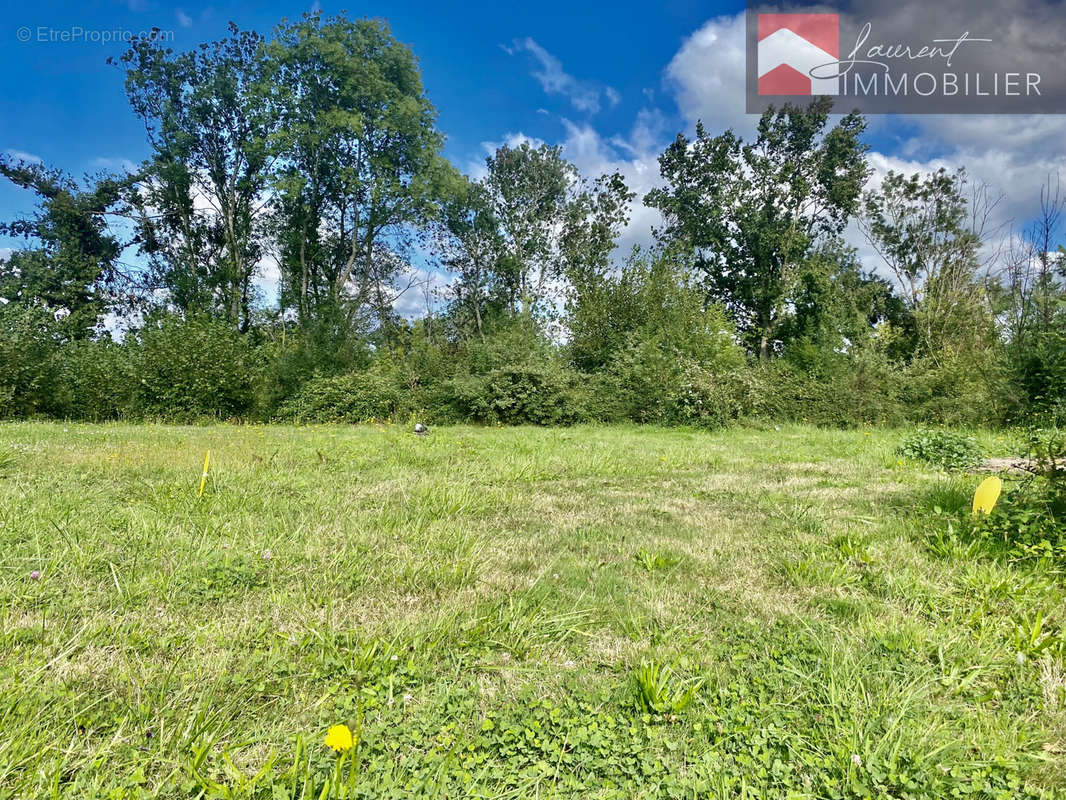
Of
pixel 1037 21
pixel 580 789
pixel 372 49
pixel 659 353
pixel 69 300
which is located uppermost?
pixel 372 49

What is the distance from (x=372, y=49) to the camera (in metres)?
19.7

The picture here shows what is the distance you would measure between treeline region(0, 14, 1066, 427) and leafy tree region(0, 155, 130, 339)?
0.32ft

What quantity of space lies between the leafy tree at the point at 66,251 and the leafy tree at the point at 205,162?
62.9 inches

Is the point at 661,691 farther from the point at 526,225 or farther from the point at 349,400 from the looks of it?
the point at 526,225

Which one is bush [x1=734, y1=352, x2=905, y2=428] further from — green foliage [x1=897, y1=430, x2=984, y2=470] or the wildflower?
the wildflower

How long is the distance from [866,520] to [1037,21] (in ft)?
31.4

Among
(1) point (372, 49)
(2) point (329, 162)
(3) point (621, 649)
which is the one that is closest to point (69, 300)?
(2) point (329, 162)

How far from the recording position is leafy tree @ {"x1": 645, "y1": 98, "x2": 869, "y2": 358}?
2273 centimetres

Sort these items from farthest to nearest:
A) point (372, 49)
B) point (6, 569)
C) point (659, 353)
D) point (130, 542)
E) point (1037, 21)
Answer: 1. point (372, 49)
2. point (659, 353)
3. point (1037, 21)
4. point (130, 542)
5. point (6, 569)

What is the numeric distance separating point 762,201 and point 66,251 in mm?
31474

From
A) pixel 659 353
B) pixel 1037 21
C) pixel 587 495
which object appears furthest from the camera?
pixel 659 353

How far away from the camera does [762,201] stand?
24.0m

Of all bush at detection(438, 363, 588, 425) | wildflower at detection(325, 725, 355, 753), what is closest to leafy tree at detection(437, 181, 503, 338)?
bush at detection(438, 363, 588, 425)

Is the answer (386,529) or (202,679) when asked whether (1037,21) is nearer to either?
(386,529)
